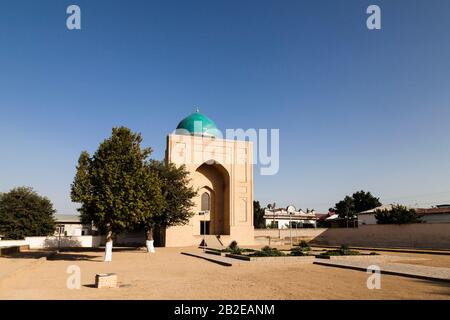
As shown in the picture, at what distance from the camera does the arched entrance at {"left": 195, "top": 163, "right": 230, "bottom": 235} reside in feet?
141

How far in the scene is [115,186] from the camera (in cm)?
2183

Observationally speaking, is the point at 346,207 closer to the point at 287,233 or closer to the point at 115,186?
the point at 287,233

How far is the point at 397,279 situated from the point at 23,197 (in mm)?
39051

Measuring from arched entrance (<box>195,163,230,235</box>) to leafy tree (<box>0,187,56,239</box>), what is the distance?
55.6 feet

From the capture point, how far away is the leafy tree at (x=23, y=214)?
130 feet

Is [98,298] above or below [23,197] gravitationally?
below

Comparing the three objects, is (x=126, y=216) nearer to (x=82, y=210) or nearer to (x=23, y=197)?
(x=82, y=210)

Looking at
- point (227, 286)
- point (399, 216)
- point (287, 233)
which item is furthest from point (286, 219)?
point (227, 286)

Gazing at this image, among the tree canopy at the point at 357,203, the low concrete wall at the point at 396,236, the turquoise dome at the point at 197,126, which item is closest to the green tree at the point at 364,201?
the tree canopy at the point at 357,203

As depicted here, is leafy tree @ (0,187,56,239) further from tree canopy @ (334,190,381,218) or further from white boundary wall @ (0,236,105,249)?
tree canopy @ (334,190,381,218)

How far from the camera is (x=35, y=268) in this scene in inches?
706

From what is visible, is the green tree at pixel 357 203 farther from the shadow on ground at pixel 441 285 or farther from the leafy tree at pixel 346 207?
the shadow on ground at pixel 441 285

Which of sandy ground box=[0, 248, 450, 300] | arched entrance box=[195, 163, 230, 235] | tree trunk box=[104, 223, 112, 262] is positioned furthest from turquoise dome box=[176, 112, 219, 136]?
sandy ground box=[0, 248, 450, 300]

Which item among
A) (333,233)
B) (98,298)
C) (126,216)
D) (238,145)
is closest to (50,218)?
(238,145)
